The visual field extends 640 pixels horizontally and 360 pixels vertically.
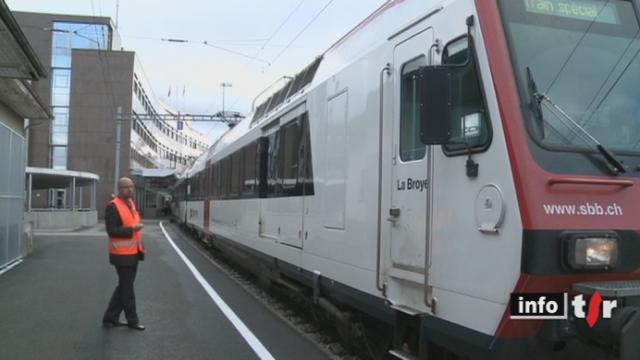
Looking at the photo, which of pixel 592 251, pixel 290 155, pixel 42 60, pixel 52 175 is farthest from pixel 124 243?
pixel 42 60

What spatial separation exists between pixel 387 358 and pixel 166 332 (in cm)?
321

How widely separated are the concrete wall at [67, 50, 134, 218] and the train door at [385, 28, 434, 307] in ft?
186

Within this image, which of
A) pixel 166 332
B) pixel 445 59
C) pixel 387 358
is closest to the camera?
pixel 445 59

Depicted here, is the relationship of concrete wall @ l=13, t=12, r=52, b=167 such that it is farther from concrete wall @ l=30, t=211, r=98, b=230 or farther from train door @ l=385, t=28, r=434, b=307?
train door @ l=385, t=28, r=434, b=307

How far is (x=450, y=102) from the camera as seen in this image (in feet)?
14.0

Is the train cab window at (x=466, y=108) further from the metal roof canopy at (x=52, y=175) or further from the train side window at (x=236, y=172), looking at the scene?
the metal roof canopy at (x=52, y=175)

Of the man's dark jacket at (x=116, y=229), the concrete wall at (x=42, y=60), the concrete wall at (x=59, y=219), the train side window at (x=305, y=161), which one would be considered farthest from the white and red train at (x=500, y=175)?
the concrete wall at (x=42, y=60)

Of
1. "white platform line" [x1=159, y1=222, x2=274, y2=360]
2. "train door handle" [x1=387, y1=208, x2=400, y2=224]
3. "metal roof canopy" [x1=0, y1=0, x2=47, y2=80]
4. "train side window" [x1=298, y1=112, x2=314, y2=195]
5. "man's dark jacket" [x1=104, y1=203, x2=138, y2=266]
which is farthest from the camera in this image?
"metal roof canopy" [x1=0, y1=0, x2=47, y2=80]

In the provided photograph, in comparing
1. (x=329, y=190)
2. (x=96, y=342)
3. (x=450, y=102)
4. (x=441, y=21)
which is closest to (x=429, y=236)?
(x=450, y=102)

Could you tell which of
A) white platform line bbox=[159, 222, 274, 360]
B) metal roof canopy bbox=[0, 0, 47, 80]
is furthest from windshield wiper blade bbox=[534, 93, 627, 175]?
metal roof canopy bbox=[0, 0, 47, 80]

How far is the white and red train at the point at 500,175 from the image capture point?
3.72m

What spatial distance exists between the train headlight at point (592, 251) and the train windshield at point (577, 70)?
0.54m

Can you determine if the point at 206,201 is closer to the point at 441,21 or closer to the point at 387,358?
the point at 387,358

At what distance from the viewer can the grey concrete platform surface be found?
23.4ft
